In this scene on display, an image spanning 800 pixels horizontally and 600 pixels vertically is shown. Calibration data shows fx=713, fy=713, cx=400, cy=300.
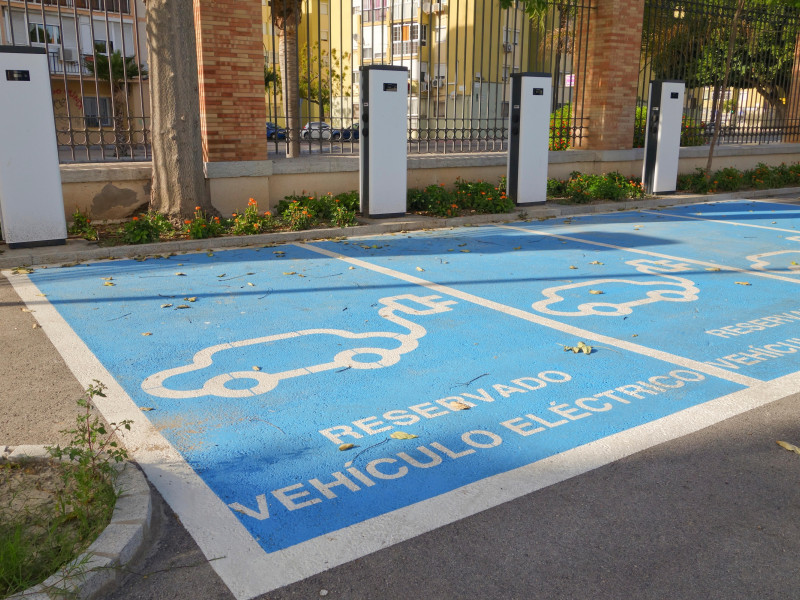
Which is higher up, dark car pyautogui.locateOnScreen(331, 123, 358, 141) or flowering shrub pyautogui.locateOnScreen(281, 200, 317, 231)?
dark car pyautogui.locateOnScreen(331, 123, 358, 141)

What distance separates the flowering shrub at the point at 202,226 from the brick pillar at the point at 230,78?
123 centimetres

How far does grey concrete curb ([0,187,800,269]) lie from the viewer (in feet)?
28.3

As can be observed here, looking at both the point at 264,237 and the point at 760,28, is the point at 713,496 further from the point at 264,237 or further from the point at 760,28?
the point at 760,28

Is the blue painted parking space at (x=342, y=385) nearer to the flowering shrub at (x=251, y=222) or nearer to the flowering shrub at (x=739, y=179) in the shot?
the flowering shrub at (x=251, y=222)

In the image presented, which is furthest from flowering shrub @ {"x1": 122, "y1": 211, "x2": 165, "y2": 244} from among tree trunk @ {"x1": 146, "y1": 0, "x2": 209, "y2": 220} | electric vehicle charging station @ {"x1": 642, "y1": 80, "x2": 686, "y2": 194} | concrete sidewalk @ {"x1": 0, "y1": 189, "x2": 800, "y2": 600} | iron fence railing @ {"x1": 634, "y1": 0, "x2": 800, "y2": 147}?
electric vehicle charging station @ {"x1": 642, "y1": 80, "x2": 686, "y2": 194}

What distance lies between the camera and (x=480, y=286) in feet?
25.1

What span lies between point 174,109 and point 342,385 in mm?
6407

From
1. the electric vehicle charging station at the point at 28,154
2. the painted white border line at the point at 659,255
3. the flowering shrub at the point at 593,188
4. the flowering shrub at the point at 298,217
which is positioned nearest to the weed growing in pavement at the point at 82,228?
the electric vehicle charging station at the point at 28,154

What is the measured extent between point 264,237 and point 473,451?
676cm

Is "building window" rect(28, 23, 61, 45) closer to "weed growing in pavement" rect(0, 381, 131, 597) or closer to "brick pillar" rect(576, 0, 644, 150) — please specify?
"brick pillar" rect(576, 0, 644, 150)

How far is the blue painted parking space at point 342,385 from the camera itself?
3592 millimetres

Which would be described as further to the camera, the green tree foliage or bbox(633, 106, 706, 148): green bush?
bbox(633, 106, 706, 148): green bush

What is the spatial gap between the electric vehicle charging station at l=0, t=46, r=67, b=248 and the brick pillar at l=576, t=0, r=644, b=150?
11102 mm

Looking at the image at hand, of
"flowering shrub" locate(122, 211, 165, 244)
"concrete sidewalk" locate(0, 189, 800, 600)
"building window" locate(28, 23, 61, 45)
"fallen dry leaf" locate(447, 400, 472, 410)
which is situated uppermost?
"building window" locate(28, 23, 61, 45)
